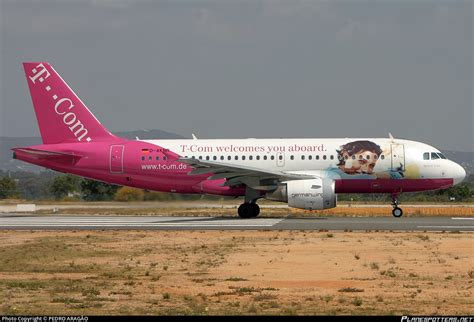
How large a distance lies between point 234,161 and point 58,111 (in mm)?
9960

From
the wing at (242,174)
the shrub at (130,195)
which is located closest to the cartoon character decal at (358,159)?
the wing at (242,174)

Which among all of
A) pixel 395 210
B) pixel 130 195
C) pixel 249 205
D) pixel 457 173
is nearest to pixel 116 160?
pixel 249 205

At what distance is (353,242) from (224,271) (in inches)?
317

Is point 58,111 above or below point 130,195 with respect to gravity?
above

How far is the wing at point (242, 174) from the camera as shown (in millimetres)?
41469

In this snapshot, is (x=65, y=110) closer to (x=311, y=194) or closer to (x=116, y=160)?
(x=116, y=160)

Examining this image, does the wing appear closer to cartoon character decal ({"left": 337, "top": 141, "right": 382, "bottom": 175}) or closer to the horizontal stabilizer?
cartoon character decal ({"left": 337, "top": 141, "right": 382, "bottom": 175})

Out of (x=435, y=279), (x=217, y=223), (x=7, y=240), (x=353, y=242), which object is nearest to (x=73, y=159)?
(x=217, y=223)

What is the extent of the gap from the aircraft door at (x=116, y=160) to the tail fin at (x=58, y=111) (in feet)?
4.03

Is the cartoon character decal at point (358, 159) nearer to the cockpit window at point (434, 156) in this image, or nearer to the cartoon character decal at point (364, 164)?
the cartoon character decal at point (364, 164)

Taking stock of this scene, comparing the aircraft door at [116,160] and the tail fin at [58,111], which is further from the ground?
the tail fin at [58,111]

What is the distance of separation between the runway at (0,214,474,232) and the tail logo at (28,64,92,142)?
520cm

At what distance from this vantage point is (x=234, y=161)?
44.6 meters

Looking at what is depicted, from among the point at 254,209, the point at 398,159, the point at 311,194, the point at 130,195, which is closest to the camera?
the point at 311,194
